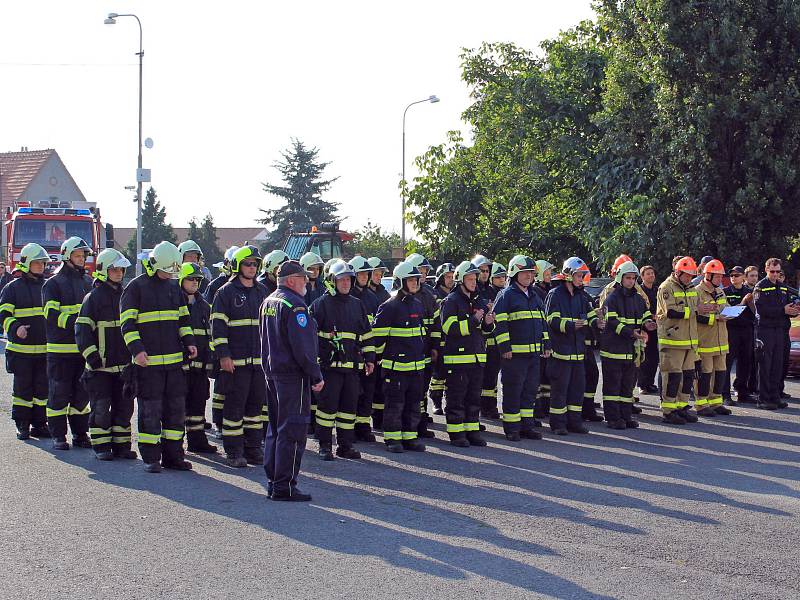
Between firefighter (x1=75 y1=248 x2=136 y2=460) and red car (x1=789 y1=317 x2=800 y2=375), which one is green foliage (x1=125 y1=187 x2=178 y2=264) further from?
firefighter (x1=75 y1=248 x2=136 y2=460)

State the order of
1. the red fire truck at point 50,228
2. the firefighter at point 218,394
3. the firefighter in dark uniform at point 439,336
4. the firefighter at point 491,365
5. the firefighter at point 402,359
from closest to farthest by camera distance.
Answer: the firefighter at point 218,394 < the firefighter at point 402,359 < the firefighter in dark uniform at point 439,336 < the firefighter at point 491,365 < the red fire truck at point 50,228

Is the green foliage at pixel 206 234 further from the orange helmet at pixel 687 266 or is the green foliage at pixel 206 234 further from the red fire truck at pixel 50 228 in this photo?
the orange helmet at pixel 687 266

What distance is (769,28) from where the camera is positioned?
914 inches

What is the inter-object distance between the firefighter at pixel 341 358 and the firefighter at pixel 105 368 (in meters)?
1.94

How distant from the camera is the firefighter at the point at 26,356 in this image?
1150cm

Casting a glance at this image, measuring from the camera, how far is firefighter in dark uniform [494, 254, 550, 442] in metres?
11.8

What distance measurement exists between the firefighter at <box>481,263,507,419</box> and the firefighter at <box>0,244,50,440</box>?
5335 millimetres

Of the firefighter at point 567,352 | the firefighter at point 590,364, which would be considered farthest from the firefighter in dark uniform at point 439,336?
the firefighter at point 590,364

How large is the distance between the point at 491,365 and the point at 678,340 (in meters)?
2.46

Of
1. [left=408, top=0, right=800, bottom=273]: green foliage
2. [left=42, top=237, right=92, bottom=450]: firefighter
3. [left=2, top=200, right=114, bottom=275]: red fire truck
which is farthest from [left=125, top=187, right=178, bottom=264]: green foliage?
[left=42, top=237, right=92, bottom=450]: firefighter

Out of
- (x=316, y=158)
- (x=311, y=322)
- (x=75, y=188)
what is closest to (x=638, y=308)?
(x=311, y=322)

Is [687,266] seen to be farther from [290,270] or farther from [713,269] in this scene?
[290,270]

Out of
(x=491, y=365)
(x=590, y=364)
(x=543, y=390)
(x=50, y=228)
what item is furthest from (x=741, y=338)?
(x=50, y=228)

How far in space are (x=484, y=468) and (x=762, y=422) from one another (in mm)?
5226
